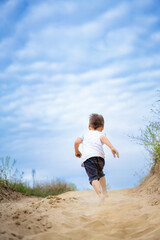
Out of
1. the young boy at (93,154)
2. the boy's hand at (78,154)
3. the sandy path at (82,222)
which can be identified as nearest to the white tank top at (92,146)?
the young boy at (93,154)

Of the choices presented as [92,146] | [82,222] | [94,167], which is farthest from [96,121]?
[82,222]

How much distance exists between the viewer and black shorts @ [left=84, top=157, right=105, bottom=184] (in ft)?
18.1

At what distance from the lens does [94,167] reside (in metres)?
5.59

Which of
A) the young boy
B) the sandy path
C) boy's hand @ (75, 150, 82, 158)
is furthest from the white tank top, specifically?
the sandy path

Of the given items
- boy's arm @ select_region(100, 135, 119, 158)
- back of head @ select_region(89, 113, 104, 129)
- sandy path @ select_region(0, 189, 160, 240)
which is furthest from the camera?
back of head @ select_region(89, 113, 104, 129)

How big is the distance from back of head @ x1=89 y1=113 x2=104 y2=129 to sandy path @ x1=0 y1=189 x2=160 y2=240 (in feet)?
5.67

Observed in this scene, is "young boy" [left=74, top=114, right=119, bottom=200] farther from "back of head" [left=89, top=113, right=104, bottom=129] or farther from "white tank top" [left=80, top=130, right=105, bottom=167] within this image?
"back of head" [left=89, top=113, right=104, bottom=129]

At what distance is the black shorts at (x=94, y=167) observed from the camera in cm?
553

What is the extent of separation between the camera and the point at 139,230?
362 centimetres

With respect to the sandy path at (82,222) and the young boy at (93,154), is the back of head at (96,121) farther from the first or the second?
the sandy path at (82,222)

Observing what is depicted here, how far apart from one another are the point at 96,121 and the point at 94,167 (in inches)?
41.3

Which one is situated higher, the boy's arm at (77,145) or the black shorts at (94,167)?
the boy's arm at (77,145)

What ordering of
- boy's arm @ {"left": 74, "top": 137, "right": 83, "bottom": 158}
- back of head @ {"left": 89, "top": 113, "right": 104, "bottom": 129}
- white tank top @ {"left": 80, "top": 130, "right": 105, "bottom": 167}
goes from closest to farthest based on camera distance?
white tank top @ {"left": 80, "top": 130, "right": 105, "bottom": 167} < boy's arm @ {"left": 74, "top": 137, "right": 83, "bottom": 158} < back of head @ {"left": 89, "top": 113, "right": 104, "bottom": 129}

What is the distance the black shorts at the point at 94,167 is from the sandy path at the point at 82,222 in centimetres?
66
